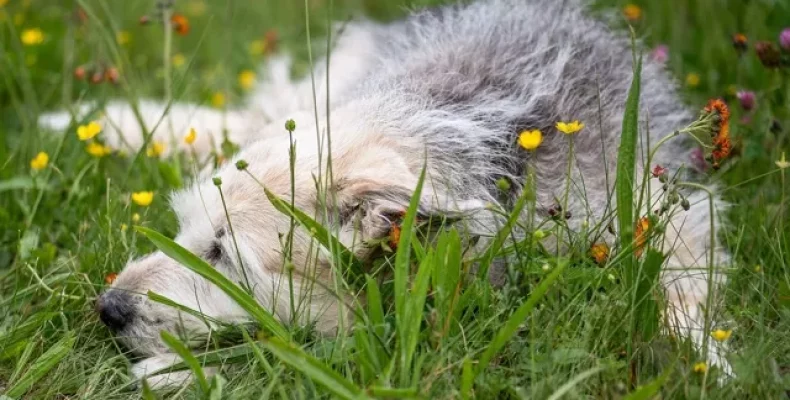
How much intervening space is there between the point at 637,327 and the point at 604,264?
0.25 m

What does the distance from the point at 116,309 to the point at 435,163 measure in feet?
3.62

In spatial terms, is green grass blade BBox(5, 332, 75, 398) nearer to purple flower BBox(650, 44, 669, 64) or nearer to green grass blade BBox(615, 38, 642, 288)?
green grass blade BBox(615, 38, 642, 288)

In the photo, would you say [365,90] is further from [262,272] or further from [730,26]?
[730,26]

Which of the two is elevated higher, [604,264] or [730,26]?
[730,26]

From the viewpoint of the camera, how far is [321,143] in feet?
10.3

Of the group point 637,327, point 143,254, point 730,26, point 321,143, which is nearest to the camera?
point 637,327

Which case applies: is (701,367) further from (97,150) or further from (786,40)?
(97,150)

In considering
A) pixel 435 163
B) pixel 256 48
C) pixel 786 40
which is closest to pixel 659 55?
pixel 786 40

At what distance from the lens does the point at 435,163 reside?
3.19m

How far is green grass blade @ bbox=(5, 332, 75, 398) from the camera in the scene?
267 cm

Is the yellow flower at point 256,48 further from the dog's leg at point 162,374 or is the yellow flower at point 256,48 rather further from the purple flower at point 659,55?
the dog's leg at point 162,374

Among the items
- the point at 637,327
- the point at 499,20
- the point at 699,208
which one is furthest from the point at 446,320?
the point at 499,20

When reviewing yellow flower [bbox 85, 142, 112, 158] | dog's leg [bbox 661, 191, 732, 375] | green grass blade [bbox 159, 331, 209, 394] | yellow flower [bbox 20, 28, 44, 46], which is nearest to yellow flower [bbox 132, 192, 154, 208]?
yellow flower [bbox 85, 142, 112, 158]

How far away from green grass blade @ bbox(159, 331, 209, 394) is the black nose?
0.53m
